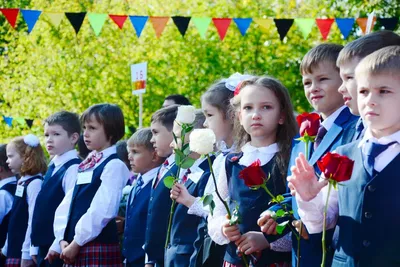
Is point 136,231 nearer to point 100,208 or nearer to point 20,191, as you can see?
point 100,208

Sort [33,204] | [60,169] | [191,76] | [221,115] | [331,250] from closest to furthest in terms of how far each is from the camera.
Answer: [331,250], [221,115], [60,169], [33,204], [191,76]

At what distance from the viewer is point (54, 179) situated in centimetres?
654

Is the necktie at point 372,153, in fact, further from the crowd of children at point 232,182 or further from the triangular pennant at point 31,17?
the triangular pennant at point 31,17

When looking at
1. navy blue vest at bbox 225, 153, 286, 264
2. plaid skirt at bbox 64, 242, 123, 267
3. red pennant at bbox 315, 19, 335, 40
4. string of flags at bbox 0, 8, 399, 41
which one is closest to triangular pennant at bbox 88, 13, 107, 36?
string of flags at bbox 0, 8, 399, 41

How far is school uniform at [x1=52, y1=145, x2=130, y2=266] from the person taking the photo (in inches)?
228

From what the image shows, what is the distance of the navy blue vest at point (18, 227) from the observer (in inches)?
285

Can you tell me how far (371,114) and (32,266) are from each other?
494 centimetres

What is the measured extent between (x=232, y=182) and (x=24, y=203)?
12.5 ft

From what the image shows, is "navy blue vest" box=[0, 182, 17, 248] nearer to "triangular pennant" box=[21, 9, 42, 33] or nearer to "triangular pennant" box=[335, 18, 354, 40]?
"triangular pennant" box=[21, 9, 42, 33]

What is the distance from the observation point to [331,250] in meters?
3.13

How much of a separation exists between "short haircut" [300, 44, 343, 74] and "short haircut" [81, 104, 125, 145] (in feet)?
8.78

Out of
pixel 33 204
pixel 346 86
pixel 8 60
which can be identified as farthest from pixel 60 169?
pixel 8 60

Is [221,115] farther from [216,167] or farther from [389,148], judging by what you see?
[389,148]

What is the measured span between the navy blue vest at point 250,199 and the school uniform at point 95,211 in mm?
2012
